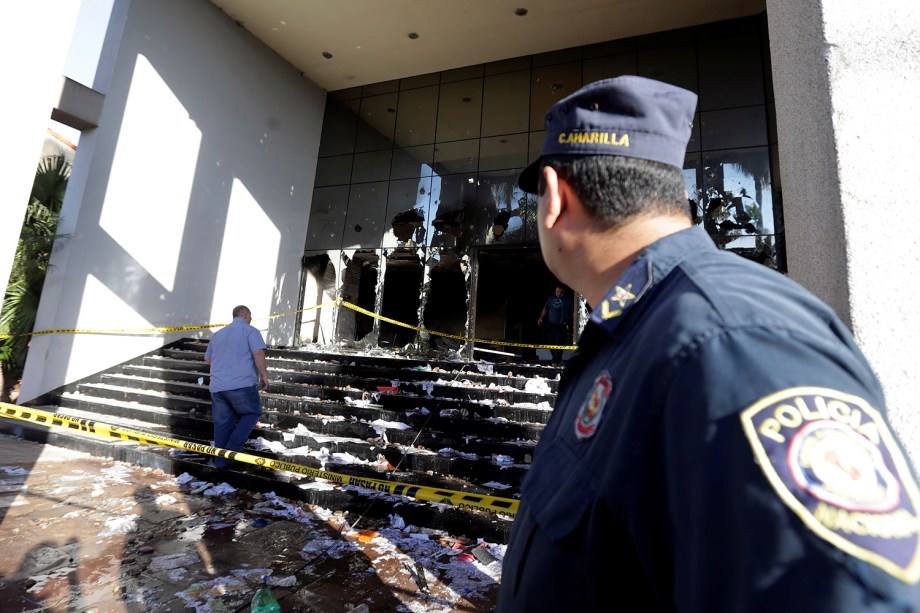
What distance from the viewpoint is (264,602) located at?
303 cm

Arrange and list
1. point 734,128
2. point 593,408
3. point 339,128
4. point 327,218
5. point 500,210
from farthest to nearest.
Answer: point 339,128 → point 327,218 → point 500,210 → point 734,128 → point 593,408

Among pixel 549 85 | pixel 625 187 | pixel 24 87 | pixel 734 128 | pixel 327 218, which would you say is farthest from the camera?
pixel 327 218

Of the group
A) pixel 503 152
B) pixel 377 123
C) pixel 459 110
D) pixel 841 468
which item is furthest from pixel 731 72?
pixel 841 468

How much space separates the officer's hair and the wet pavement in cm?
315

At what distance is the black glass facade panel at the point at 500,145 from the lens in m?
11.5

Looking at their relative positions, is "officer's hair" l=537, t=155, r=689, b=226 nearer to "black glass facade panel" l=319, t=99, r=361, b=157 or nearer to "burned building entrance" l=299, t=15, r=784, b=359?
"burned building entrance" l=299, t=15, r=784, b=359

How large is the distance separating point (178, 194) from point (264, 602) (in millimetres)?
11535

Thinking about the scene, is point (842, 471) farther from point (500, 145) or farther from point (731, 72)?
point (731, 72)

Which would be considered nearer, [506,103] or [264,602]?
[264,602]

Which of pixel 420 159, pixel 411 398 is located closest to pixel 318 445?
pixel 411 398

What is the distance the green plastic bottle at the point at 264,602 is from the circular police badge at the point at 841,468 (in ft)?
10.9

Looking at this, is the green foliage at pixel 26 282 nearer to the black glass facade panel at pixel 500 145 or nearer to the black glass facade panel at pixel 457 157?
the black glass facade panel at pixel 500 145

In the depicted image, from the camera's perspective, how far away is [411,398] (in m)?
7.52

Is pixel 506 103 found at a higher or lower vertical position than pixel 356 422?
higher
